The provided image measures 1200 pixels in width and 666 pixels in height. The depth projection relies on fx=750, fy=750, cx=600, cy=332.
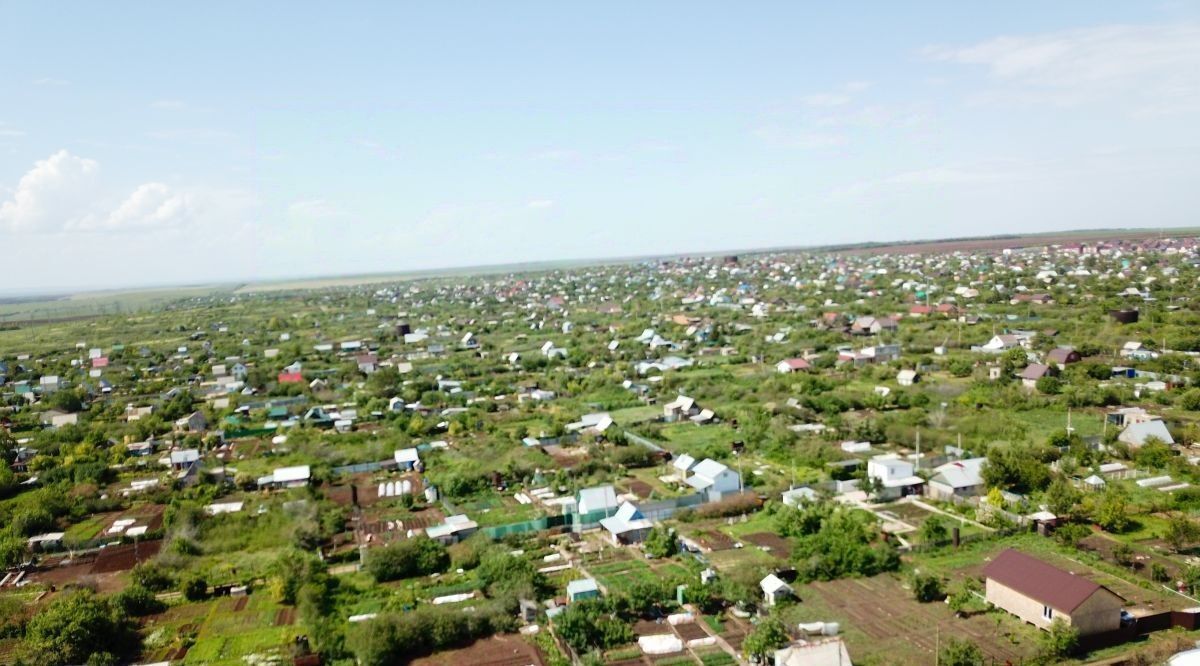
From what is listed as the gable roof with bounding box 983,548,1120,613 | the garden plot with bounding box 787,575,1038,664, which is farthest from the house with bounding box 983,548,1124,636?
the garden plot with bounding box 787,575,1038,664

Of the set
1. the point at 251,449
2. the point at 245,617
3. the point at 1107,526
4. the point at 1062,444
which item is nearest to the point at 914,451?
the point at 1062,444

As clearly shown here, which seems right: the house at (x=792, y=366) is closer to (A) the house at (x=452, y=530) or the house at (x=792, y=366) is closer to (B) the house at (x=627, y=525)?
(B) the house at (x=627, y=525)

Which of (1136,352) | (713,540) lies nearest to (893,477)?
(713,540)

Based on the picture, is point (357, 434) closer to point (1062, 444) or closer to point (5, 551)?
point (5, 551)

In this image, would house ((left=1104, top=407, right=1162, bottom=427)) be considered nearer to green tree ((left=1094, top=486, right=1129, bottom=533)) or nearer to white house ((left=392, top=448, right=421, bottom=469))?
green tree ((left=1094, top=486, right=1129, bottom=533))

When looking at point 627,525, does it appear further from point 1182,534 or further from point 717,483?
point 1182,534

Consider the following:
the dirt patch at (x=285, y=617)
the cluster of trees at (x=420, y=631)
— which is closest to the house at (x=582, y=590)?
the cluster of trees at (x=420, y=631)
